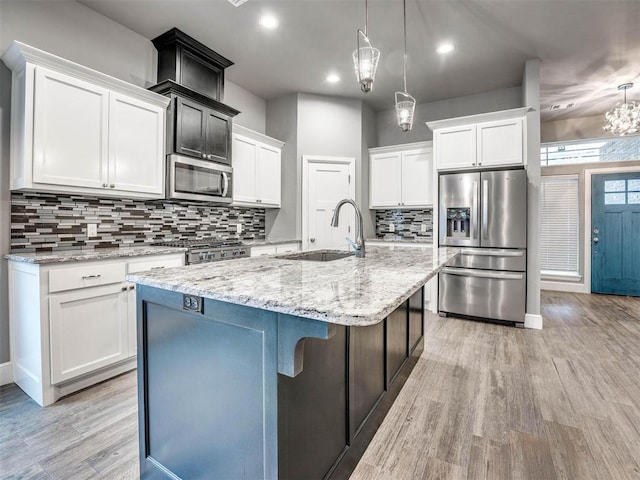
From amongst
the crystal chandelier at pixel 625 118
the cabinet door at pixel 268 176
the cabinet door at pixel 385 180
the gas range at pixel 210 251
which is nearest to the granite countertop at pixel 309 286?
the gas range at pixel 210 251

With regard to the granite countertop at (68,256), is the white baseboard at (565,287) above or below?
below

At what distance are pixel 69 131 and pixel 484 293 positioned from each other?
13.9 ft

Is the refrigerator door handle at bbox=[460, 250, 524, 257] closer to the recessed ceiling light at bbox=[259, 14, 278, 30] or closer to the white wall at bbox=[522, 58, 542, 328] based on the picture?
the white wall at bbox=[522, 58, 542, 328]

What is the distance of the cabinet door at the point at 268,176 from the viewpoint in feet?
13.9

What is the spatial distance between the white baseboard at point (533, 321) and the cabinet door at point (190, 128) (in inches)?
155

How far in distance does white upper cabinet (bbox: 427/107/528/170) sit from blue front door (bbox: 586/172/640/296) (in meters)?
2.71

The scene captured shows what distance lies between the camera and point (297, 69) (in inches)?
155

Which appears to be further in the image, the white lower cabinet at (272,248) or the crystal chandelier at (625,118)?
the crystal chandelier at (625,118)

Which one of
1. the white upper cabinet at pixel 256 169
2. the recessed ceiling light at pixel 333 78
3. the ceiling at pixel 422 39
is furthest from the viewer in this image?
the recessed ceiling light at pixel 333 78

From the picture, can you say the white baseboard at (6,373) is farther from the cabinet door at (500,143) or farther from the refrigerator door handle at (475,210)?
the cabinet door at (500,143)

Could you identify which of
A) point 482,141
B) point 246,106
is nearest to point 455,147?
point 482,141

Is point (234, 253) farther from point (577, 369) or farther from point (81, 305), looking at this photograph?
point (577, 369)

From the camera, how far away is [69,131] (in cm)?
233

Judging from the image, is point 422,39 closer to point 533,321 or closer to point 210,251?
point 210,251
